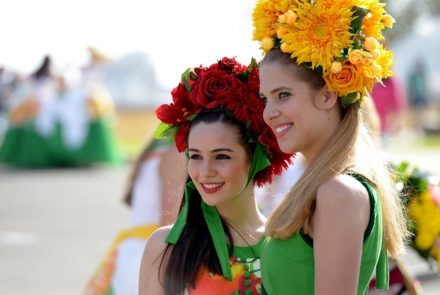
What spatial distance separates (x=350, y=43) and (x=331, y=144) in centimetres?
29

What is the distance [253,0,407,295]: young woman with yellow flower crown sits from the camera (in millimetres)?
2105

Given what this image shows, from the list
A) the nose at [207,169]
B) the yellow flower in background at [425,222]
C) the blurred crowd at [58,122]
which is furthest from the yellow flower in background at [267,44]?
the blurred crowd at [58,122]

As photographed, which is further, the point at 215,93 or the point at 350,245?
the point at 215,93

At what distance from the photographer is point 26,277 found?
22.4 ft

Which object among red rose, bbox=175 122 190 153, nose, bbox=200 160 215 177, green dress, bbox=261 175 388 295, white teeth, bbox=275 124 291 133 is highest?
red rose, bbox=175 122 190 153

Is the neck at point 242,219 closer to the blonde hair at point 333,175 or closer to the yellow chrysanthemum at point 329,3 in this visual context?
the blonde hair at point 333,175

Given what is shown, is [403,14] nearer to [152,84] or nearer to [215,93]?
[152,84]

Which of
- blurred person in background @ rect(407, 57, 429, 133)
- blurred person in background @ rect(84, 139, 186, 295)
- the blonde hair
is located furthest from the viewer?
blurred person in background @ rect(407, 57, 429, 133)

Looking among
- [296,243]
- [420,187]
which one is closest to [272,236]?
[296,243]

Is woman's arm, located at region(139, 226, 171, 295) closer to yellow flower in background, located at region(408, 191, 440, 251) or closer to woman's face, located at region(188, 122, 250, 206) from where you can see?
woman's face, located at region(188, 122, 250, 206)

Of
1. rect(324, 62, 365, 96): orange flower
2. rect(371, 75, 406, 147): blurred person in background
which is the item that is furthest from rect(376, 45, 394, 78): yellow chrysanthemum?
rect(371, 75, 406, 147): blurred person in background

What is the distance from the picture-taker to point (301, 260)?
215cm

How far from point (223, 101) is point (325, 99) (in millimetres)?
490

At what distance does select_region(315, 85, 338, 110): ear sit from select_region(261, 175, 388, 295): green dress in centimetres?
22
